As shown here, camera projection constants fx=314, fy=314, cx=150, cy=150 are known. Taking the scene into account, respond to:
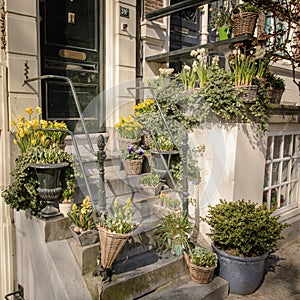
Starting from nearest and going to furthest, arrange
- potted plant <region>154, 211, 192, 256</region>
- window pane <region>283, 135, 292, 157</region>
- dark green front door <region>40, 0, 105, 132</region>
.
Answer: potted plant <region>154, 211, 192, 256</region> < dark green front door <region>40, 0, 105, 132</region> < window pane <region>283, 135, 292, 157</region>

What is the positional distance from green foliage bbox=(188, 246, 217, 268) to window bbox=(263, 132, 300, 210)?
1.50m

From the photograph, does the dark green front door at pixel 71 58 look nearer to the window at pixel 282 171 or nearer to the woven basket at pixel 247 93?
the woven basket at pixel 247 93

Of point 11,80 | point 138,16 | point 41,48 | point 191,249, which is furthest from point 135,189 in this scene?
point 138,16

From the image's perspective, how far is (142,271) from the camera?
2789 millimetres

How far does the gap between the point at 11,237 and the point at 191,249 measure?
2.04 metres

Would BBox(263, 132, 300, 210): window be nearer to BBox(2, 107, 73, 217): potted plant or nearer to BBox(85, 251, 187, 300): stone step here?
BBox(85, 251, 187, 300): stone step

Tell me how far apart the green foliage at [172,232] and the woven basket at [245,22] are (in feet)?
7.73

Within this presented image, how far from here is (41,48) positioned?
4.02 metres

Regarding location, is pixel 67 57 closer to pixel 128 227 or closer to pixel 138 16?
pixel 138 16

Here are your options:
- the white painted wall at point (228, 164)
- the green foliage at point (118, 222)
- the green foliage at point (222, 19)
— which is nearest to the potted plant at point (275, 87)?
the white painted wall at point (228, 164)

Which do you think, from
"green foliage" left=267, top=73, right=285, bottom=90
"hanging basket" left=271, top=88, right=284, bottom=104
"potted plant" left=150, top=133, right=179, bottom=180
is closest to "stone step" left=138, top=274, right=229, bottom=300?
"potted plant" left=150, top=133, right=179, bottom=180

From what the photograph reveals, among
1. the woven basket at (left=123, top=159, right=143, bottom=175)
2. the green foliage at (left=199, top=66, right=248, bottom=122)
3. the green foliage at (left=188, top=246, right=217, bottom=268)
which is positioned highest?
the green foliage at (left=199, top=66, right=248, bottom=122)

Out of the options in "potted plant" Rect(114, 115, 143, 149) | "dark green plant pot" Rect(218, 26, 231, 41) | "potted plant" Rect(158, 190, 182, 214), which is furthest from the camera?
"dark green plant pot" Rect(218, 26, 231, 41)

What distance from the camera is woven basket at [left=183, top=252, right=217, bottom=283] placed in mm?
2928
